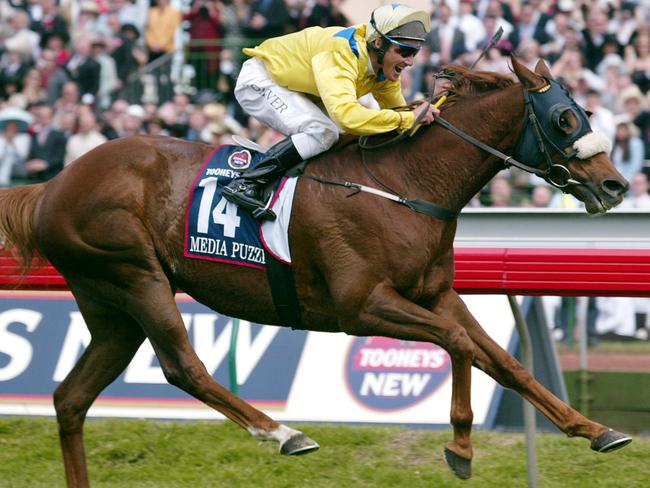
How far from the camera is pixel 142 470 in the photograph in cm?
589

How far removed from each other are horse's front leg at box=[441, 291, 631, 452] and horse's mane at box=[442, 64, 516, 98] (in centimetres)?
88

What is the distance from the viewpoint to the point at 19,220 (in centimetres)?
553

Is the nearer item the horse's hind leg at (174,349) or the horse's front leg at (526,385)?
the horse's front leg at (526,385)

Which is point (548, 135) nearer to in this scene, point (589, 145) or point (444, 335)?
point (589, 145)

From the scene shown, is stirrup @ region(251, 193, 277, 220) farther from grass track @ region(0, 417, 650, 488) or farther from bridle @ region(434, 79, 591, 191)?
grass track @ region(0, 417, 650, 488)

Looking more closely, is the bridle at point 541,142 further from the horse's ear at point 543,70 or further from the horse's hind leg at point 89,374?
the horse's hind leg at point 89,374

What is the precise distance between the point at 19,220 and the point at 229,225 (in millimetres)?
1016

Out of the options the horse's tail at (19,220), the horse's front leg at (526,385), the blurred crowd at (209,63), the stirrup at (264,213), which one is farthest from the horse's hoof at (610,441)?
the blurred crowd at (209,63)

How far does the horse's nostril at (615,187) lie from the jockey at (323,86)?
80 cm

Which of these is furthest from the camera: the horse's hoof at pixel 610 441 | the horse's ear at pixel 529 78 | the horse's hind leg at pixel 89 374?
the horse's hind leg at pixel 89 374

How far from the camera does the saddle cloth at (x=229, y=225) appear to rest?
5.20 m

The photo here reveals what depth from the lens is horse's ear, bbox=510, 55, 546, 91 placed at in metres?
5.02

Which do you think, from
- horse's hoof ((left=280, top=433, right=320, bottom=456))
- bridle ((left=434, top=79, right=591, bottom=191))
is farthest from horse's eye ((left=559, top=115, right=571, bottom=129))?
horse's hoof ((left=280, top=433, right=320, bottom=456))

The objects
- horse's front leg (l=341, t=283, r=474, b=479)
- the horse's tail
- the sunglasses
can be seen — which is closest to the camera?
horse's front leg (l=341, t=283, r=474, b=479)
